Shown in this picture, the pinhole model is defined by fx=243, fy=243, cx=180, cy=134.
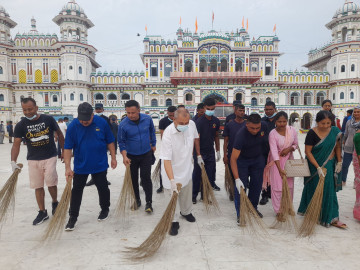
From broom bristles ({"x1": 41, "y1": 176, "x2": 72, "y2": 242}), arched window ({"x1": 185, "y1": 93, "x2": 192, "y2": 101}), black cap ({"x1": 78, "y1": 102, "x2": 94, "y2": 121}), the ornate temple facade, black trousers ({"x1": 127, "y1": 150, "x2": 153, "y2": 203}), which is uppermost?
the ornate temple facade

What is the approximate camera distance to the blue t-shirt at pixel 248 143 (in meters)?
3.22

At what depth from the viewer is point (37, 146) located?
3.38 m

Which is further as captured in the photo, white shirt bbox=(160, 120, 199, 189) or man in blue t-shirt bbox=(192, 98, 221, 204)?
man in blue t-shirt bbox=(192, 98, 221, 204)

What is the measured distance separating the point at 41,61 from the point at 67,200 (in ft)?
104

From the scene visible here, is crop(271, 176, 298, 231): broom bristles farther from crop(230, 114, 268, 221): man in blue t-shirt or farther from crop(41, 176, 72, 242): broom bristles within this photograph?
crop(41, 176, 72, 242): broom bristles

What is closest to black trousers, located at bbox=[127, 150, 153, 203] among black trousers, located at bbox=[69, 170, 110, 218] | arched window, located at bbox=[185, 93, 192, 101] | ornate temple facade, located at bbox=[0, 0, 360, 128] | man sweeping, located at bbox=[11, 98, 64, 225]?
black trousers, located at bbox=[69, 170, 110, 218]

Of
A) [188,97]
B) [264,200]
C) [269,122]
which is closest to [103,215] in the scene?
[264,200]

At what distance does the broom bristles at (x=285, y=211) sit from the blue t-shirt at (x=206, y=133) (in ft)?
4.62

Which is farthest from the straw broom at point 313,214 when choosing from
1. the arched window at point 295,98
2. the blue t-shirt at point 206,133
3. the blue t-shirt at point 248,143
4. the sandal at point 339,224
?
the arched window at point 295,98

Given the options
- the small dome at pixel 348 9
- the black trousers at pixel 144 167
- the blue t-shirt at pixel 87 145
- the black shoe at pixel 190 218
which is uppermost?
the small dome at pixel 348 9

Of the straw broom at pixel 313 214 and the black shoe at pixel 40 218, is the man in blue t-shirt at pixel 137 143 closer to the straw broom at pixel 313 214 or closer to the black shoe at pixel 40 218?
the black shoe at pixel 40 218

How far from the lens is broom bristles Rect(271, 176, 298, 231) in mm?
3201

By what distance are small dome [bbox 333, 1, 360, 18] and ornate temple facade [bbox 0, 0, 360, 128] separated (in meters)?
0.10

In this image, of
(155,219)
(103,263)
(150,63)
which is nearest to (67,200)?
(103,263)
